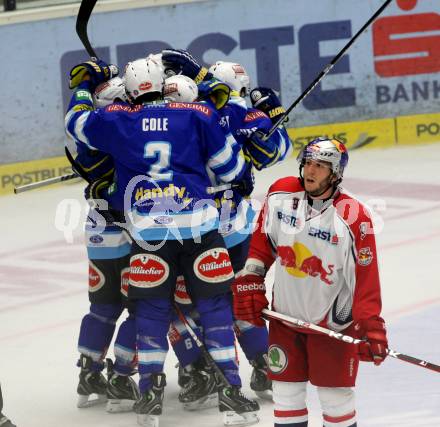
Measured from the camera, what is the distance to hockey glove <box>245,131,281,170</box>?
6.42 meters

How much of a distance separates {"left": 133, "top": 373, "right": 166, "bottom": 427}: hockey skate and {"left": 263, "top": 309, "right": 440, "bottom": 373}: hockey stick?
1034mm

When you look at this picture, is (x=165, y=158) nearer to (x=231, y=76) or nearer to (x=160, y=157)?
(x=160, y=157)

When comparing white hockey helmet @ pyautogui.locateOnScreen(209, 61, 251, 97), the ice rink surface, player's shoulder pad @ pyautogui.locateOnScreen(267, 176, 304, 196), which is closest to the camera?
player's shoulder pad @ pyautogui.locateOnScreen(267, 176, 304, 196)

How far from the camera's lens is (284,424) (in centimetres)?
523

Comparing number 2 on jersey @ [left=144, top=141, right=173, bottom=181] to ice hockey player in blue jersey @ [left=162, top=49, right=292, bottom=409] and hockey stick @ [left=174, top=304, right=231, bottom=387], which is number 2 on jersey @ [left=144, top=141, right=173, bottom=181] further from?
hockey stick @ [left=174, top=304, right=231, bottom=387]


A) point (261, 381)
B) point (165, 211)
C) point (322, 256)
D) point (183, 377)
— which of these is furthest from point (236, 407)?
point (322, 256)

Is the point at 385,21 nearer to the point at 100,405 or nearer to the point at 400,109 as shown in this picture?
the point at 400,109

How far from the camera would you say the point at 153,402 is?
19.9 feet

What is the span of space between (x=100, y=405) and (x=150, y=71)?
5.39ft

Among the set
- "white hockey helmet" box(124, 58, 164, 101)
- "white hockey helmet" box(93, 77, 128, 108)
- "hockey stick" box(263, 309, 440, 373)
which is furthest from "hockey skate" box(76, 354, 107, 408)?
"hockey stick" box(263, 309, 440, 373)

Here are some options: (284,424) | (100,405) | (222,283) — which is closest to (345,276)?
(284,424)

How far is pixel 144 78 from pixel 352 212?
136 cm

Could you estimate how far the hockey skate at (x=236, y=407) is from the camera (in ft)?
19.9

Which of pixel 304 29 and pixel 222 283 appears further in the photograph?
pixel 304 29
